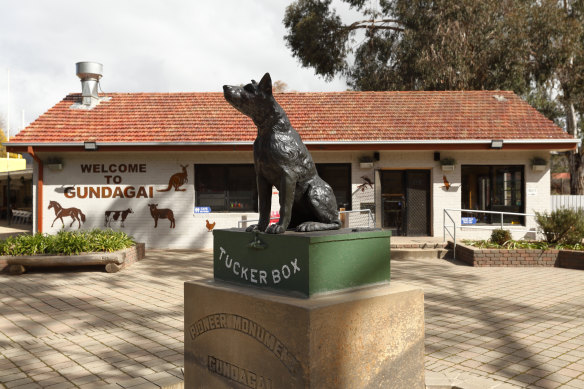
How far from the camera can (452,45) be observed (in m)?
20.2

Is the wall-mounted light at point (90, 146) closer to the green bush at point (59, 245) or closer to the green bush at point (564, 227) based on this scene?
the green bush at point (59, 245)

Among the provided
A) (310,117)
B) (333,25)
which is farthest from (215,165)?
(333,25)

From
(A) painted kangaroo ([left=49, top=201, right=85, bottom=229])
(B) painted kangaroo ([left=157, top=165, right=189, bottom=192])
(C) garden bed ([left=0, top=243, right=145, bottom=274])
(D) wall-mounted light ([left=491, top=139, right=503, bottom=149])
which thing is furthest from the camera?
(B) painted kangaroo ([left=157, top=165, right=189, bottom=192])

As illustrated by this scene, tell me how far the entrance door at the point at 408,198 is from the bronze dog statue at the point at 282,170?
1024 cm

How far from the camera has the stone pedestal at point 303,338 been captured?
255 centimetres

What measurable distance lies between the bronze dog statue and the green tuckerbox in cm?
16

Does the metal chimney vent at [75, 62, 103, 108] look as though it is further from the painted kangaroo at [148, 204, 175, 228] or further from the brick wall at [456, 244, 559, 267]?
the brick wall at [456, 244, 559, 267]

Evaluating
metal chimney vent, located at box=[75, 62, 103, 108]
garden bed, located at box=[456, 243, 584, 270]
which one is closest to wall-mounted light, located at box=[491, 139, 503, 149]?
garden bed, located at box=[456, 243, 584, 270]

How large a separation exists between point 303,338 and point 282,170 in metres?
1.13

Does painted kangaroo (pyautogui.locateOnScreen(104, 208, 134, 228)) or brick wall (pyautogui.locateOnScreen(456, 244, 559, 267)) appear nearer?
brick wall (pyautogui.locateOnScreen(456, 244, 559, 267))

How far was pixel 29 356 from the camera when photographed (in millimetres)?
4605

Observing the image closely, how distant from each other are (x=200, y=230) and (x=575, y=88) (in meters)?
20.9

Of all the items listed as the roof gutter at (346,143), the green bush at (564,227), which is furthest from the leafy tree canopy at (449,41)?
the green bush at (564,227)

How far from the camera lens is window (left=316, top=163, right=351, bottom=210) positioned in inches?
518
